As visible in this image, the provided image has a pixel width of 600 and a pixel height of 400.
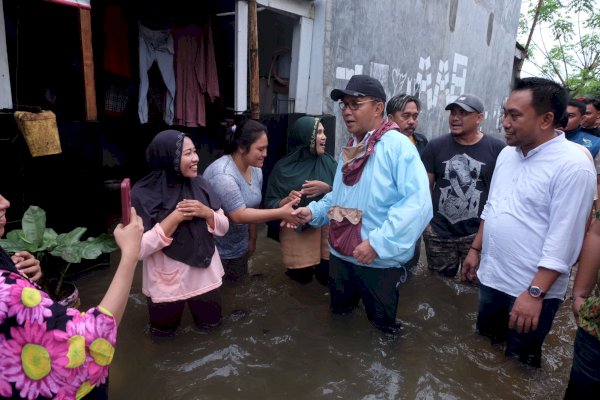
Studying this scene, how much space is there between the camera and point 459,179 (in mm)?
3650

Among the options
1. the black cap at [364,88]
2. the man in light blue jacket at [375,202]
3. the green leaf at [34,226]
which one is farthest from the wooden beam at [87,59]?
the black cap at [364,88]

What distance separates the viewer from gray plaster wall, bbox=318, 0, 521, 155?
253 inches

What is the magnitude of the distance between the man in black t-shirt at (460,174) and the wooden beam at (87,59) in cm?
319

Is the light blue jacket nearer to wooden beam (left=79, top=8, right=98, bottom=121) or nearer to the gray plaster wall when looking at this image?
wooden beam (left=79, top=8, right=98, bottom=121)

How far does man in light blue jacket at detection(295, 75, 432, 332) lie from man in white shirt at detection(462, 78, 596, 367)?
0.49 metres

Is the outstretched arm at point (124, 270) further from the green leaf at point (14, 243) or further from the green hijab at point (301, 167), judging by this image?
the green hijab at point (301, 167)

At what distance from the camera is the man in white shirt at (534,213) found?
217 centimetres

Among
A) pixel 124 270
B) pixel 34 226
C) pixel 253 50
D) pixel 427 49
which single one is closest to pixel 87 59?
pixel 34 226

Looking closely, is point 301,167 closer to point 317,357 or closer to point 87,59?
point 317,357

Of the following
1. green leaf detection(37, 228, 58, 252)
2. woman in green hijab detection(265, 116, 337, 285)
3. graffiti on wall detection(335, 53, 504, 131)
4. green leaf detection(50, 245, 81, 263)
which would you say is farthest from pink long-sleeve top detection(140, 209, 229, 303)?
graffiti on wall detection(335, 53, 504, 131)

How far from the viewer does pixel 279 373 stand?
2.88 metres

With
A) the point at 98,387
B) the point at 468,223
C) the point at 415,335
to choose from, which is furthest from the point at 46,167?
the point at 468,223

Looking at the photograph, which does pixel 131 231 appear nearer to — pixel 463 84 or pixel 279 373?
pixel 279 373

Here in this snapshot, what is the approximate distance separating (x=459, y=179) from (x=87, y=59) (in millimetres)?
3536
